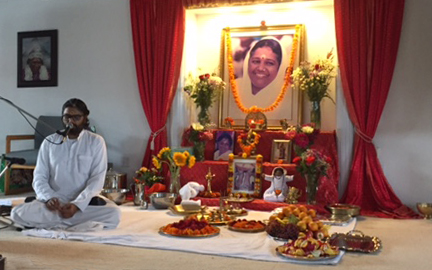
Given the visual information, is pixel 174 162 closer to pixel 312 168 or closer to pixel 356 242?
pixel 312 168

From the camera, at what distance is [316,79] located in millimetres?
6711

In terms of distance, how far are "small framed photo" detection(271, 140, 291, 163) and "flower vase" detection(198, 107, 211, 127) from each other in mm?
1115

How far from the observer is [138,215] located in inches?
226

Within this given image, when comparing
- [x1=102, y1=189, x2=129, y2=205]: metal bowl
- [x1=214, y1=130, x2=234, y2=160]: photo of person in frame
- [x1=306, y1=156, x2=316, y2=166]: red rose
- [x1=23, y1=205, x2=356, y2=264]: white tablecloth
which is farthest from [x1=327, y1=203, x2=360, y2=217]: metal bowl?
[x1=102, y1=189, x2=129, y2=205]: metal bowl

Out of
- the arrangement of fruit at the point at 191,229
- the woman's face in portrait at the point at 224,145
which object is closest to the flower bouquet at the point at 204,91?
the woman's face in portrait at the point at 224,145

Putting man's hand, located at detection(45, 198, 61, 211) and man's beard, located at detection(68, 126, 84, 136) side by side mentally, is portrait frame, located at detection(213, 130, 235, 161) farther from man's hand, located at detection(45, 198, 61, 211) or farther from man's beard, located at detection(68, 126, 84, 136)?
man's hand, located at detection(45, 198, 61, 211)

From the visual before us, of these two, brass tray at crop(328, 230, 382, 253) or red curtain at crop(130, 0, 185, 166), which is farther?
red curtain at crop(130, 0, 185, 166)

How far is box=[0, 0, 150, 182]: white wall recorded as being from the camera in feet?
26.1

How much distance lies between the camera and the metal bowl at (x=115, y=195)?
6.60m

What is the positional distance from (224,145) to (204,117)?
1.76 feet

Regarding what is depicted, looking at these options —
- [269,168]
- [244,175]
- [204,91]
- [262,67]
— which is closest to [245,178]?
[244,175]

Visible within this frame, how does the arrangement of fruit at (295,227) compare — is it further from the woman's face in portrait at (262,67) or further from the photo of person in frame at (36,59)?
the photo of person in frame at (36,59)

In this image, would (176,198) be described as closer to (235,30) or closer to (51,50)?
(235,30)

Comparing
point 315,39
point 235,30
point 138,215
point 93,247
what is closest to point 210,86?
point 235,30
